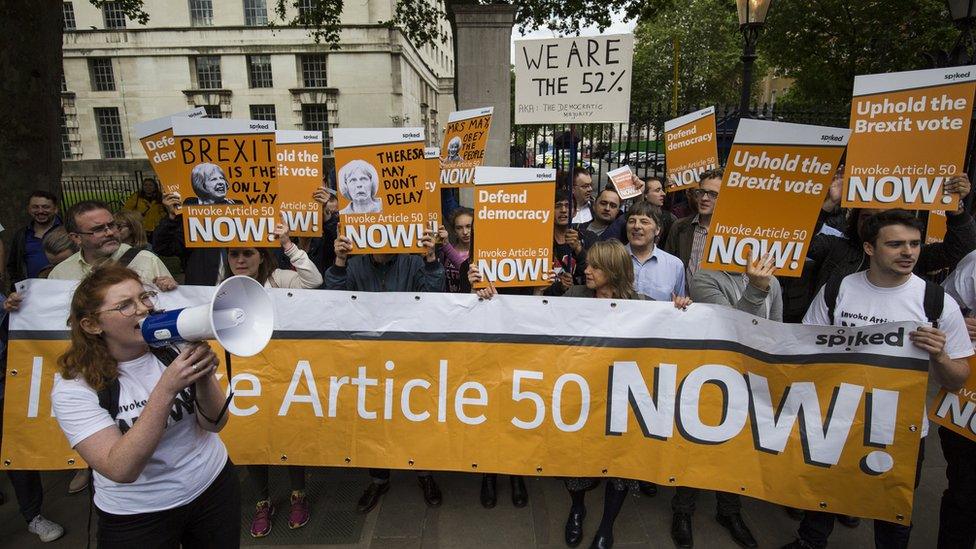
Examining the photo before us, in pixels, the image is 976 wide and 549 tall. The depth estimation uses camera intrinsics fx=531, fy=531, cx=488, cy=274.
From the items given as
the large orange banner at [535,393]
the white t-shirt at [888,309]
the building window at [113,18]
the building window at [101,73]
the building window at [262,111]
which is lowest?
the large orange banner at [535,393]

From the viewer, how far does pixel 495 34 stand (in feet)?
26.4

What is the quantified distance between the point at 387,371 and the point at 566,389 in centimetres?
118

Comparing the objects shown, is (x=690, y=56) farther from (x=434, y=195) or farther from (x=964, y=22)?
(x=434, y=195)

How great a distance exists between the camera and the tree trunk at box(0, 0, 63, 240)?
23.8ft

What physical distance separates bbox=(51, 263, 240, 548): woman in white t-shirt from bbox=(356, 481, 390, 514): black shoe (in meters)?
1.56

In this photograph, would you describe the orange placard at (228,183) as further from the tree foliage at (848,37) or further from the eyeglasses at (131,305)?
the tree foliage at (848,37)

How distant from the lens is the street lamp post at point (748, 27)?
7.43m

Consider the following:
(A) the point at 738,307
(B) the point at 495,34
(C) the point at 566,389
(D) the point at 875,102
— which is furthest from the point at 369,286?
(B) the point at 495,34

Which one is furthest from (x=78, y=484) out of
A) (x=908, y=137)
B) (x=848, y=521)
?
(x=908, y=137)

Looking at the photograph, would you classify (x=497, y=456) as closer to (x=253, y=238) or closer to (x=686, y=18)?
(x=253, y=238)

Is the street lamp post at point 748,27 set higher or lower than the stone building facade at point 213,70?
lower

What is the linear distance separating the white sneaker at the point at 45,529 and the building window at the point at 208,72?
43116mm

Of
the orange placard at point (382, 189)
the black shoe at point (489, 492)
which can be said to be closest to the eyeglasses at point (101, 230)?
the orange placard at point (382, 189)

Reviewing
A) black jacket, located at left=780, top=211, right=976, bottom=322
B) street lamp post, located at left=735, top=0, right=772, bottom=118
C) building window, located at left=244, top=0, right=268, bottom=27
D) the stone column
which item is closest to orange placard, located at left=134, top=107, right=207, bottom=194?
the stone column
